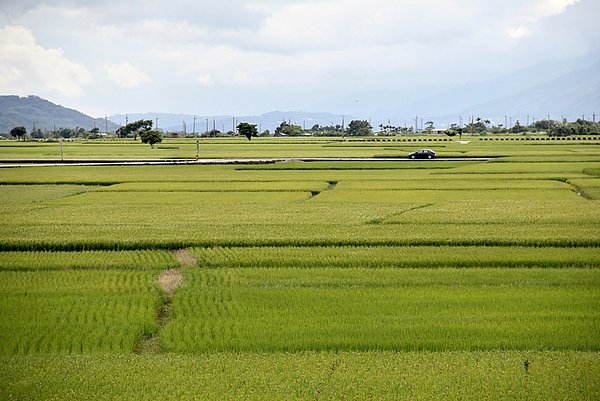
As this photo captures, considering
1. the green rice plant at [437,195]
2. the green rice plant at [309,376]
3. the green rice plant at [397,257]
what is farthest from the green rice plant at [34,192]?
the green rice plant at [309,376]

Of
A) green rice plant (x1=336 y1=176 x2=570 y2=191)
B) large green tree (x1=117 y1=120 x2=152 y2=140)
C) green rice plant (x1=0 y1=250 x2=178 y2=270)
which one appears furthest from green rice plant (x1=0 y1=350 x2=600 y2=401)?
large green tree (x1=117 y1=120 x2=152 y2=140)

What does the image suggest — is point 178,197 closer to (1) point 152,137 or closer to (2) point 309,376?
(2) point 309,376

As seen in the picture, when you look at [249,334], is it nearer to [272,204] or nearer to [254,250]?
[254,250]

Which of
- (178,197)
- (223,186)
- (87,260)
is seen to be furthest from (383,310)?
(223,186)

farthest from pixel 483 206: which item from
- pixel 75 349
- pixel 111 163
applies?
pixel 111 163

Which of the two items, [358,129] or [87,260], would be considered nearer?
[87,260]

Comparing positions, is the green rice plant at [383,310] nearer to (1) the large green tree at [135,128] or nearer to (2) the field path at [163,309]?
(2) the field path at [163,309]

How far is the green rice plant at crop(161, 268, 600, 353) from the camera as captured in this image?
1305 cm

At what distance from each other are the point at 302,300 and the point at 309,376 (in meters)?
4.59

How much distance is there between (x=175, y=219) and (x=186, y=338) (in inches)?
597

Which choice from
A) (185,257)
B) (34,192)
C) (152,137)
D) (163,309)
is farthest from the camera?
(152,137)

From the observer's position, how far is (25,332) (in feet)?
45.2

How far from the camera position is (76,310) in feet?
50.1

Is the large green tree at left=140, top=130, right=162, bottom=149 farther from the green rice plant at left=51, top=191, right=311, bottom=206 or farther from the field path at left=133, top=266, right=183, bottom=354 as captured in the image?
the field path at left=133, top=266, right=183, bottom=354
